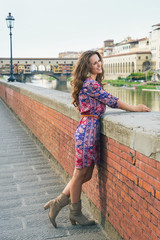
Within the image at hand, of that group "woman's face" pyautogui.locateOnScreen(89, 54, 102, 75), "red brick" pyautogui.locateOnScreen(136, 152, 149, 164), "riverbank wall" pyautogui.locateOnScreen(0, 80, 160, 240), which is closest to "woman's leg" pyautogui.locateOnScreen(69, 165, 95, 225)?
"riverbank wall" pyautogui.locateOnScreen(0, 80, 160, 240)

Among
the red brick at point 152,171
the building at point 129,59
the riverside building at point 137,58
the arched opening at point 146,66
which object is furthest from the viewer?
the building at point 129,59

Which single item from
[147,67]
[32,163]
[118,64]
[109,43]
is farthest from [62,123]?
Answer: [109,43]

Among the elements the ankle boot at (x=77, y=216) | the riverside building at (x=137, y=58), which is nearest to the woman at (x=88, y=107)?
the ankle boot at (x=77, y=216)

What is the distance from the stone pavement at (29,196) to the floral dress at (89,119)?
0.61 metres

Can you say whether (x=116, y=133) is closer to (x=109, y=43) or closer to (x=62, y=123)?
(x=62, y=123)

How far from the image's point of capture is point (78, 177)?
2.82m

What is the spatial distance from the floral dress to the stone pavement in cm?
61

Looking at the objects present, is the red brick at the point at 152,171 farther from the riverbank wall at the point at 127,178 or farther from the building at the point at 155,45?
the building at the point at 155,45

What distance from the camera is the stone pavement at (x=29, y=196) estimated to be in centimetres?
289

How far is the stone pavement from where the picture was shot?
2.89 metres

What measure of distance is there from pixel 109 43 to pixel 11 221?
132554mm

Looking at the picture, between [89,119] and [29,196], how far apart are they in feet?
4.73

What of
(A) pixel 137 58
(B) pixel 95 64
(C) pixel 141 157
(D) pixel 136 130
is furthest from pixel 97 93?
(A) pixel 137 58

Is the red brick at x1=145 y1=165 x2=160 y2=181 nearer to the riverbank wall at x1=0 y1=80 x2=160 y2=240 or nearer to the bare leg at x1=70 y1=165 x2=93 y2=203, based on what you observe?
the riverbank wall at x1=0 y1=80 x2=160 y2=240
